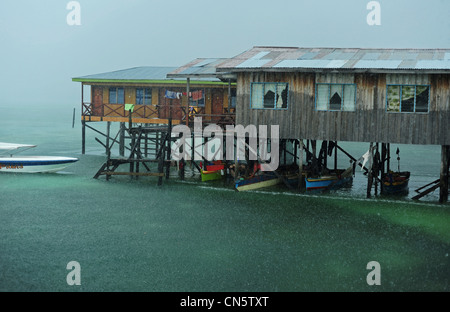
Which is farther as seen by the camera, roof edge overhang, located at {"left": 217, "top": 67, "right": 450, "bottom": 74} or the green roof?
the green roof

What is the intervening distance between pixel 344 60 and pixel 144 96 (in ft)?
55.5

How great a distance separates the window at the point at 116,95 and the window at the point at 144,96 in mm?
Result: 1211

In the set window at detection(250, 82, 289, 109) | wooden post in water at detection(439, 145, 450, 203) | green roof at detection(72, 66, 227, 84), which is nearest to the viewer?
wooden post in water at detection(439, 145, 450, 203)

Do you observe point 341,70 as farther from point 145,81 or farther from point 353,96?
point 145,81

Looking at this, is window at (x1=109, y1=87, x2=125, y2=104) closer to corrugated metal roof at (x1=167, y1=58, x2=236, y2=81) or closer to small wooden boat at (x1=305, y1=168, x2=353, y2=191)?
corrugated metal roof at (x1=167, y1=58, x2=236, y2=81)

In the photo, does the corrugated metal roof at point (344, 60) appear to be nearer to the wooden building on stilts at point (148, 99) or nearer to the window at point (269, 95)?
the window at point (269, 95)

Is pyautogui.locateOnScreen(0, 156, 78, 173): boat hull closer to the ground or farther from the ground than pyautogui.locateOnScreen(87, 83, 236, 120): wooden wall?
closer to the ground

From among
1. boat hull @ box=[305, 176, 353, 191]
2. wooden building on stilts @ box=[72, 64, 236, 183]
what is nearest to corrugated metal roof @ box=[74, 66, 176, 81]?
wooden building on stilts @ box=[72, 64, 236, 183]

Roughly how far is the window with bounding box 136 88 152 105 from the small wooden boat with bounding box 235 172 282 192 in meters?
13.0

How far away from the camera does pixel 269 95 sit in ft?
86.4

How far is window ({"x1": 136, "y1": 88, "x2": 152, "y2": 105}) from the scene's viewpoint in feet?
124

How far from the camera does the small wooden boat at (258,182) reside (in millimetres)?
27188

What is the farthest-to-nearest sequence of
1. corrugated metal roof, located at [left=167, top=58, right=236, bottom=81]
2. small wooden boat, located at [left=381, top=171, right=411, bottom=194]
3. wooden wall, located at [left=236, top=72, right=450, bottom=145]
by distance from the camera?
corrugated metal roof, located at [left=167, top=58, right=236, bottom=81] < small wooden boat, located at [left=381, top=171, right=411, bottom=194] < wooden wall, located at [left=236, top=72, right=450, bottom=145]

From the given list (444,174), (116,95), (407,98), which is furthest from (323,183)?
(116,95)
